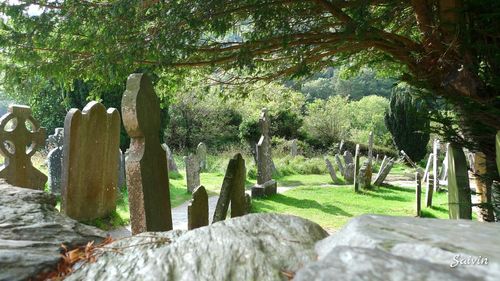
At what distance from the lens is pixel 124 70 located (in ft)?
16.3

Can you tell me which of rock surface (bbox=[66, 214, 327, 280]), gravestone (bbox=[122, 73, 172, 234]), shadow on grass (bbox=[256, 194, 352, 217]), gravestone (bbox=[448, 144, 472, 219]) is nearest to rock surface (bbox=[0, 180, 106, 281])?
rock surface (bbox=[66, 214, 327, 280])

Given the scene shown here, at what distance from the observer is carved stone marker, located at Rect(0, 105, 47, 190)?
698 cm

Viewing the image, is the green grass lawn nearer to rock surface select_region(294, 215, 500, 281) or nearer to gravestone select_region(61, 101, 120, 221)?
gravestone select_region(61, 101, 120, 221)

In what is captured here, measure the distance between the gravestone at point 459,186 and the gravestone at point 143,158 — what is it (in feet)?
7.96

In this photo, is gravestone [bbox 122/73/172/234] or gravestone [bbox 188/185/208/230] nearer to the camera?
gravestone [bbox 122/73/172/234]

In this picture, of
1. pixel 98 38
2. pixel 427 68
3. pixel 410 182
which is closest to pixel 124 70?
pixel 98 38

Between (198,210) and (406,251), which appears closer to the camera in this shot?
(406,251)

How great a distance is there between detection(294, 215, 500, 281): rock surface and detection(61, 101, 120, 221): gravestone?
5.28m

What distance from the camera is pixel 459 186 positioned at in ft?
9.87

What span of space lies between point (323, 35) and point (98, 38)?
2.49m

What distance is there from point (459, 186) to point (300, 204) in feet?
28.6

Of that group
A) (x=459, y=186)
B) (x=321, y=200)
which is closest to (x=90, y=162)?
(x=459, y=186)

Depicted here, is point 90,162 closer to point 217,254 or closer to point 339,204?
point 217,254

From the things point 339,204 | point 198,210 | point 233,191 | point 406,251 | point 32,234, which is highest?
point 406,251
